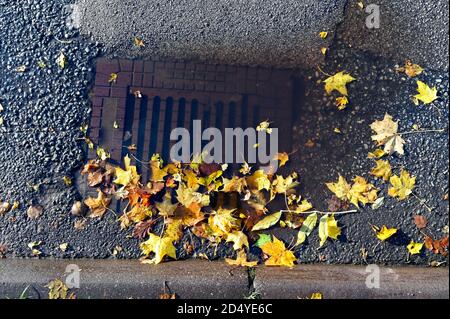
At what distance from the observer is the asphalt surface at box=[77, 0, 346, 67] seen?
11.5 feet

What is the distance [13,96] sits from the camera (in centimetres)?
340

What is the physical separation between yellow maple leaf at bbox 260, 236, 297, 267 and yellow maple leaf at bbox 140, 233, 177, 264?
600mm

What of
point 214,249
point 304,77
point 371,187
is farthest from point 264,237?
point 304,77

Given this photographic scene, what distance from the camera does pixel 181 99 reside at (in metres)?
3.48

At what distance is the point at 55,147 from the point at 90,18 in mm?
975

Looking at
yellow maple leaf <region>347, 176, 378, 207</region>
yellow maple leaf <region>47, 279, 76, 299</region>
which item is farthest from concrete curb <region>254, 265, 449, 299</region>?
yellow maple leaf <region>47, 279, 76, 299</region>

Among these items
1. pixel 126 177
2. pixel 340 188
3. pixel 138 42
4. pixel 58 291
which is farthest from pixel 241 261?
pixel 138 42

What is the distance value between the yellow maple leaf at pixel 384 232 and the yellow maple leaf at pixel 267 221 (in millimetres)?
662

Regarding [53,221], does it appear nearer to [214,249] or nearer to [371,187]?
[214,249]

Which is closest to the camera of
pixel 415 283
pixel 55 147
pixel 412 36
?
pixel 415 283

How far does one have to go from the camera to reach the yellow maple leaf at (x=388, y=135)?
3.41 m

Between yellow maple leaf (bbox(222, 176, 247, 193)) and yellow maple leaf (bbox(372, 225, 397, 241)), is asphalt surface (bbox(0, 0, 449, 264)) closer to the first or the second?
yellow maple leaf (bbox(372, 225, 397, 241))

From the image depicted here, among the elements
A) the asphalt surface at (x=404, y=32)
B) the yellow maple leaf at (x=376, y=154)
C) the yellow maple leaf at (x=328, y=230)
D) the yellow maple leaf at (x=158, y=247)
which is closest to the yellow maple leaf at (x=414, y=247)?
the yellow maple leaf at (x=328, y=230)

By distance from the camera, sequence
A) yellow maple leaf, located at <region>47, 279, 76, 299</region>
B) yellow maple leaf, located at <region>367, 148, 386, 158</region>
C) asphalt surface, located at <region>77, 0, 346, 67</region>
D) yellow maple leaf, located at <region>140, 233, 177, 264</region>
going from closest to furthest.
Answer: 1. yellow maple leaf, located at <region>47, 279, 76, 299</region>
2. yellow maple leaf, located at <region>140, 233, 177, 264</region>
3. yellow maple leaf, located at <region>367, 148, 386, 158</region>
4. asphalt surface, located at <region>77, 0, 346, 67</region>
